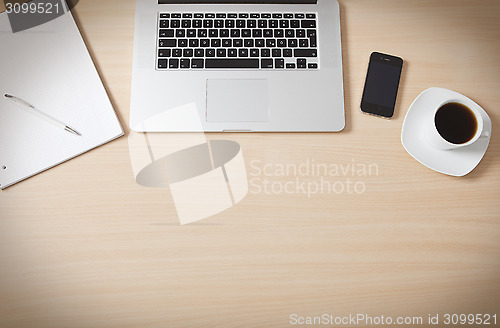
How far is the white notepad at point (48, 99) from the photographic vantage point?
0.74 metres

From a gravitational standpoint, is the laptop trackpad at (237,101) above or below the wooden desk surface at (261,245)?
above

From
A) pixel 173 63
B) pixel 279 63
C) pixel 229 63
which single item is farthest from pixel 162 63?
pixel 279 63

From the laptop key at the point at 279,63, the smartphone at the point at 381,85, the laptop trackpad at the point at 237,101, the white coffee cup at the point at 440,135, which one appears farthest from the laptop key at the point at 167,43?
the white coffee cup at the point at 440,135

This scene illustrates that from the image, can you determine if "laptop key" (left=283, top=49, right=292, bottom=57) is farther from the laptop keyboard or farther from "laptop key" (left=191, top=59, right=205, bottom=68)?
"laptop key" (left=191, top=59, right=205, bottom=68)

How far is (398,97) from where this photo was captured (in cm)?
78

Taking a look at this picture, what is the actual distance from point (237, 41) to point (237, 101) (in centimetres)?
13

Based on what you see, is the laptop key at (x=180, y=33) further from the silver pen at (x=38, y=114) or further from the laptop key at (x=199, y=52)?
the silver pen at (x=38, y=114)

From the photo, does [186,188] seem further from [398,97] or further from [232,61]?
[398,97]

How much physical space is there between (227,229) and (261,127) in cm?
21

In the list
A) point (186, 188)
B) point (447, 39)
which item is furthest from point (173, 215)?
point (447, 39)

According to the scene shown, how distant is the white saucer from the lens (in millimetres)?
731

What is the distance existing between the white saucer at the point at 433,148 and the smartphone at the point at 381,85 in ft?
0.15

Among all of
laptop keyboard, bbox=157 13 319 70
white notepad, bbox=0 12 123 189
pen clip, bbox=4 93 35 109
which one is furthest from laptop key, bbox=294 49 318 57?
pen clip, bbox=4 93 35 109

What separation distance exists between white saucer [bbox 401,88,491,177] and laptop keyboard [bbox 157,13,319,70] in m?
0.22
